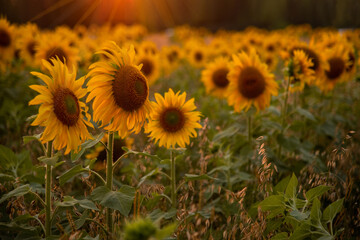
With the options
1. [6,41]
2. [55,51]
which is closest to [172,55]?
[6,41]

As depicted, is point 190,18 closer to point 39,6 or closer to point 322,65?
point 39,6

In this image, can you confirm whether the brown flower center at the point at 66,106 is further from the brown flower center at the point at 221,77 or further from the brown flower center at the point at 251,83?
the brown flower center at the point at 221,77

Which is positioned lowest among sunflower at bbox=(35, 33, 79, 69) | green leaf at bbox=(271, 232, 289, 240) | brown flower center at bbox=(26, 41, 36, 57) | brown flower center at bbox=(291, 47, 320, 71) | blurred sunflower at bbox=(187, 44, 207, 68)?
green leaf at bbox=(271, 232, 289, 240)

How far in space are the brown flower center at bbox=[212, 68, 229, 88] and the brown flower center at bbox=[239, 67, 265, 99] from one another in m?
1.22

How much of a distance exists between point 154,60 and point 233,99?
2.92m

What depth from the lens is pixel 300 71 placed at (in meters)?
3.79

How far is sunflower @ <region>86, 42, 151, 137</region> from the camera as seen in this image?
203cm

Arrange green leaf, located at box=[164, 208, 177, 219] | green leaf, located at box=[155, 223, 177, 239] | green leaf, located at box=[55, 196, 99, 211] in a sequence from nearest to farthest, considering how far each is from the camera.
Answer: green leaf, located at box=[155, 223, 177, 239]
green leaf, located at box=[55, 196, 99, 211]
green leaf, located at box=[164, 208, 177, 219]

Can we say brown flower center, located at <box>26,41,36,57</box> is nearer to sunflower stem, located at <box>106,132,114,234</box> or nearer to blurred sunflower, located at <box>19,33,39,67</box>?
blurred sunflower, located at <box>19,33,39,67</box>

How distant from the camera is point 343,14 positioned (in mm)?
6828

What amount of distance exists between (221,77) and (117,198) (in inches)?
130

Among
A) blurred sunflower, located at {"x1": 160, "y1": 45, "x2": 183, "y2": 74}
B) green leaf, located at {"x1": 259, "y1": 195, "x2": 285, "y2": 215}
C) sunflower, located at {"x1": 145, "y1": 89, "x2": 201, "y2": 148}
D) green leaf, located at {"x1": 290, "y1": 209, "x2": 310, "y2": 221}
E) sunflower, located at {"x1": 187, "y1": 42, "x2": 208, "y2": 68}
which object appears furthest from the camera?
blurred sunflower, located at {"x1": 160, "y1": 45, "x2": 183, "y2": 74}

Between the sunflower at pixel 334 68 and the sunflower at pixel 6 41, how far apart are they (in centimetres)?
462

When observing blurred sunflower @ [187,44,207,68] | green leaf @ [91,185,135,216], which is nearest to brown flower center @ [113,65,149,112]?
green leaf @ [91,185,135,216]
